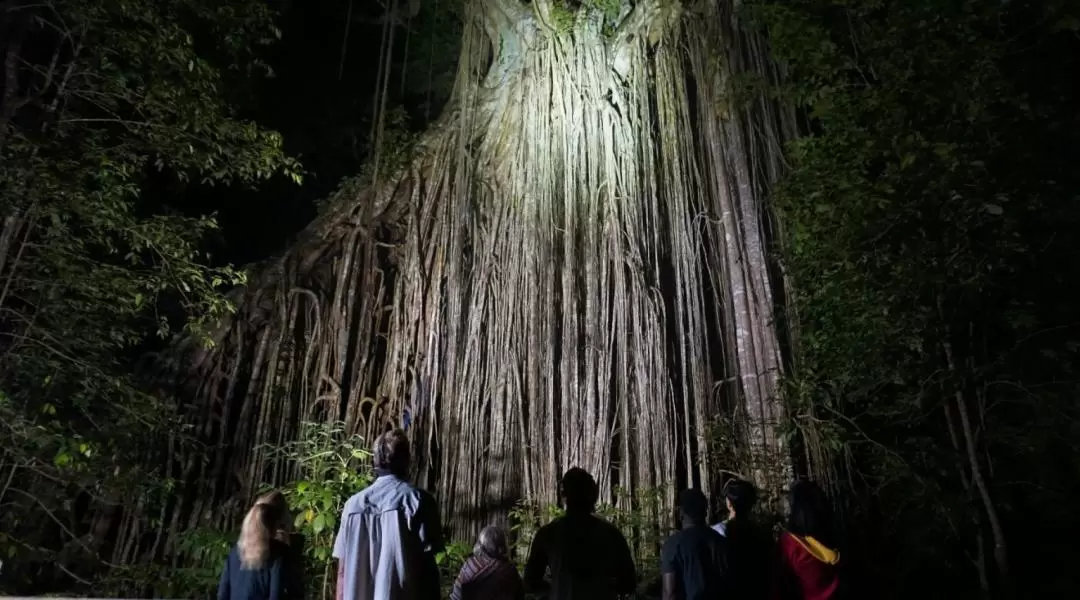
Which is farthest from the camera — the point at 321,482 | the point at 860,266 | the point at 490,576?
the point at 321,482

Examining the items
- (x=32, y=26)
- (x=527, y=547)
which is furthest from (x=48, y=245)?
(x=527, y=547)

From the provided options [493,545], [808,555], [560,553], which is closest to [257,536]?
[493,545]

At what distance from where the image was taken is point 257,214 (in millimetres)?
8531

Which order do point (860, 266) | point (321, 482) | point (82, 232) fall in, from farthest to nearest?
Result: point (82, 232) → point (321, 482) → point (860, 266)

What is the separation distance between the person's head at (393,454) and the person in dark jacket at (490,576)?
46cm

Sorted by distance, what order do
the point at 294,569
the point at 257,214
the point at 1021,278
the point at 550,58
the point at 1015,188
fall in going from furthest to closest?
1. the point at 257,214
2. the point at 550,58
3. the point at 1021,278
4. the point at 1015,188
5. the point at 294,569

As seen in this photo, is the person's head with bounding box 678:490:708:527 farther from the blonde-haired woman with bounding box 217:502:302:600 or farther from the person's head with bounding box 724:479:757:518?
the blonde-haired woman with bounding box 217:502:302:600

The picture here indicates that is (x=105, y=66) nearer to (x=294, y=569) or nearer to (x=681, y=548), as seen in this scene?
(x=294, y=569)

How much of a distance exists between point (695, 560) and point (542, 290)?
9.25 feet

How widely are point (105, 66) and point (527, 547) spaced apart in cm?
384

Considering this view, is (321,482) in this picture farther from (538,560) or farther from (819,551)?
(819,551)

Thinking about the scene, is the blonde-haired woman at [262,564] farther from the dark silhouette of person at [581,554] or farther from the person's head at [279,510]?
the dark silhouette of person at [581,554]

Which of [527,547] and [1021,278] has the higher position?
[1021,278]

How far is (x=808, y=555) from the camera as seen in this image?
238 cm
